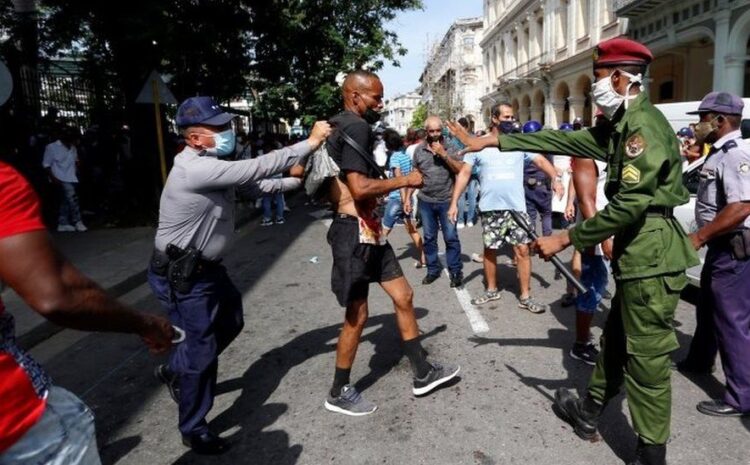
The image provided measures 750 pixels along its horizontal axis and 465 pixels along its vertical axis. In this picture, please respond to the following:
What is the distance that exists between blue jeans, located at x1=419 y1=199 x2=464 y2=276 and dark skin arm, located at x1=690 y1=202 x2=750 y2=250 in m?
3.21

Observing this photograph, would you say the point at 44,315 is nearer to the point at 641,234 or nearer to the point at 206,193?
the point at 206,193

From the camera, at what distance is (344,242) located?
3.33 metres

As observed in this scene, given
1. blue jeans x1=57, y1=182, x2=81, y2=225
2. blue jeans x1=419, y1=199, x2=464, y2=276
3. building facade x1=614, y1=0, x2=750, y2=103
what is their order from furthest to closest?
1. building facade x1=614, y1=0, x2=750, y2=103
2. blue jeans x1=57, y1=182, x2=81, y2=225
3. blue jeans x1=419, y1=199, x2=464, y2=276

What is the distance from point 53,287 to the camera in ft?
4.44

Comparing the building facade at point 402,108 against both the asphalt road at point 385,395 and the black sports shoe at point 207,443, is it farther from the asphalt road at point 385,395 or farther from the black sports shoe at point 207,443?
the black sports shoe at point 207,443

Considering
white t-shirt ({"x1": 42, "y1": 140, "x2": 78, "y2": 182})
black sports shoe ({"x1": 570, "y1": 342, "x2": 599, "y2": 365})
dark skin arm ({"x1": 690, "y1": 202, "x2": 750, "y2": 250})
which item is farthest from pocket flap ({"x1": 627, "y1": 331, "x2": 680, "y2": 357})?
white t-shirt ({"x1": 42, "y1": 140, "x2": 78, "y2": 182})

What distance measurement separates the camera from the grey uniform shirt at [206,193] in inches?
112

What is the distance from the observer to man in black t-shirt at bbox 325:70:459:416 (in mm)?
3162

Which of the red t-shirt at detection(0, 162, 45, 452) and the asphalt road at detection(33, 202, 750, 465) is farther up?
the red t-shirt at detection(0, 162, 45, 452)

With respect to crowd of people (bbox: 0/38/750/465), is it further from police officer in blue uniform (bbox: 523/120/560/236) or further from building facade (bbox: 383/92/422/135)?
building facade (bbox: 383/92/422/135)

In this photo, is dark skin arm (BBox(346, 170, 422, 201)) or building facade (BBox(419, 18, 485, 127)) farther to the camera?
building facade (BBox(419, 18, 485, 127))

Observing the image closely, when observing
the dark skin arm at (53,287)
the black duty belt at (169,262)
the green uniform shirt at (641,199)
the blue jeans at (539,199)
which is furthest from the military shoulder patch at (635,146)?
the blue jeans at (539,199)

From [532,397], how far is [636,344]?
1107mm

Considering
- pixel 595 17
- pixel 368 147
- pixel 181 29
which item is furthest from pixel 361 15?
pixel 368 147
